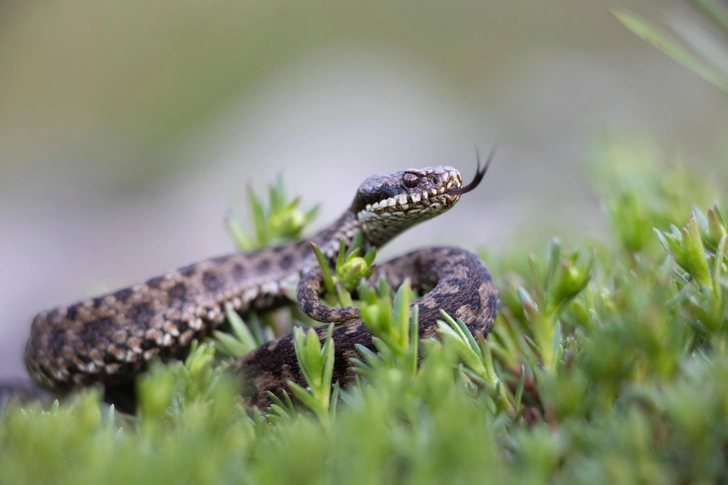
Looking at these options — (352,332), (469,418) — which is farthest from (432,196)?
(469,418)

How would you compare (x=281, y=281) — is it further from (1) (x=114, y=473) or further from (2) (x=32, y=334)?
(1) (x=114, y=473)

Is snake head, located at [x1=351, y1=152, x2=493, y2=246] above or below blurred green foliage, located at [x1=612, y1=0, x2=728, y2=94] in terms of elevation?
below

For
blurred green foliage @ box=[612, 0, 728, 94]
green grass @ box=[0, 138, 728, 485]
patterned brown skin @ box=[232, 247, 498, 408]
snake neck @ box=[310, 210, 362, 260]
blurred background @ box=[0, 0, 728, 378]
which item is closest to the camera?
green grass @ box=[0, 138, 728, 485]

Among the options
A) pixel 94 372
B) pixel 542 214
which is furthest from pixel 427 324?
pixel 542 214

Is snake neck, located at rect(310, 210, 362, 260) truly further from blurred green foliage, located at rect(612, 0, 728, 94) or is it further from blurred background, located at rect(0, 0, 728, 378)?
blurred background, located at rect(0, 0, 728, 378)

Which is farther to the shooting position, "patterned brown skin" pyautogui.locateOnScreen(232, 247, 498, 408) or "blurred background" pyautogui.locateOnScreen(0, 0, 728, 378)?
"blurred background" pyautogui.locateOnScreen(0, 0, 728, 378)

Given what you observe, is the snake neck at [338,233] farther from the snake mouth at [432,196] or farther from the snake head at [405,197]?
A: the snake mouth at [432,196]

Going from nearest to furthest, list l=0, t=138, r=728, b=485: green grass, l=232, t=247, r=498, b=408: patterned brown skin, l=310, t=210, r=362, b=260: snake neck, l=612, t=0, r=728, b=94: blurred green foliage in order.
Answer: l=0, t=138, r=728, b=485: green grass, l=232, t=247, r=498, b=408: patterned brown skin, l=612, t=0, r=728, b=94: blurred green foliage, l=310, t=210, r=362, b=260: snake neck

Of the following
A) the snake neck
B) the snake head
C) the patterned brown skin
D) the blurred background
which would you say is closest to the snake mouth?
the snake head
